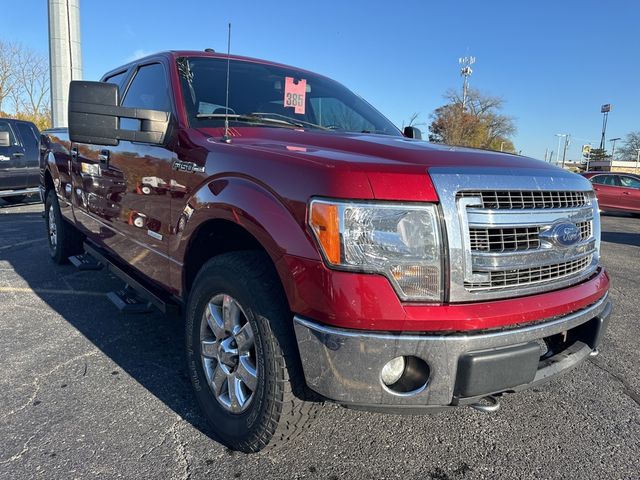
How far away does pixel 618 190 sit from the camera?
15984mm

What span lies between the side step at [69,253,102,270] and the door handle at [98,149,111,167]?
1411mm

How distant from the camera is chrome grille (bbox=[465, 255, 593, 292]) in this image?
72.6 inches

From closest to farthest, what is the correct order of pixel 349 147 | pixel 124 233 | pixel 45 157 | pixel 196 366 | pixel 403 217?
pixel 403 217 < pixel 349 147 < pixel 196 366 < pixel 124 233 < pixel 45 157

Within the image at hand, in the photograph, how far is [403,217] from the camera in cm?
173

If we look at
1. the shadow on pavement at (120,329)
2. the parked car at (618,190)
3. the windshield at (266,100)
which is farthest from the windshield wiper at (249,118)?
the parked car at (618,190)

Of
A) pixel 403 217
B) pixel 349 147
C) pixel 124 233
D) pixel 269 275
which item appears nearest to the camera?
pixel 403 217

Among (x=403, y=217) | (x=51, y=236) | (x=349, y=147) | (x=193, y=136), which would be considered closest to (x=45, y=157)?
(x=51, y=236)

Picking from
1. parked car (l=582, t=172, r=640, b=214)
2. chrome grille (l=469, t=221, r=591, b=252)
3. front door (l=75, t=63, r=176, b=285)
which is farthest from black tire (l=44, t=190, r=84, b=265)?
parked car (l=582, t=172, r=640, b=214)

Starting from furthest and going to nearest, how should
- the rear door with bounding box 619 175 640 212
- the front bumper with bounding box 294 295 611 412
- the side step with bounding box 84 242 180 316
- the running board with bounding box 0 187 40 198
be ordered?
the rear door with bounding box 619 175 640 212 < the running board with bounding box 0 187 40 198 < the side step with bounding box 84 242 180 316 < the front bumper with bounding box 294 295 611 412

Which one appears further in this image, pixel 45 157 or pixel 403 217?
pixel 45 157

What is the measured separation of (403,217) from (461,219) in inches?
8.9

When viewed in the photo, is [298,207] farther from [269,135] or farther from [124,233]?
[124,233]

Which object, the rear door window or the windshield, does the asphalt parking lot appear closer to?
the windshield

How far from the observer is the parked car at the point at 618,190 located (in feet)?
51.7
